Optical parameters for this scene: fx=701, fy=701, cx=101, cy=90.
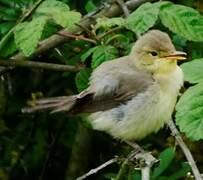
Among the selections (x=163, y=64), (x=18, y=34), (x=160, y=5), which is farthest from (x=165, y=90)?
(x=18, y=34)

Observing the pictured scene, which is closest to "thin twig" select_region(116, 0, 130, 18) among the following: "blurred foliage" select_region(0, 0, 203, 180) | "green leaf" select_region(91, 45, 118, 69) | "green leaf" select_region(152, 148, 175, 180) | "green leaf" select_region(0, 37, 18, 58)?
"blurred foliage" select_region(0, 0, 203, 180)

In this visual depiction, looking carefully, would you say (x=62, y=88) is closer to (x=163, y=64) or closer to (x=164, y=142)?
(x=164, y=142)

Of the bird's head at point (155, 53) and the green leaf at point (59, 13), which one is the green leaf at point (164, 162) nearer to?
the bird's head at point (155, 53)

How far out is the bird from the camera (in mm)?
3707

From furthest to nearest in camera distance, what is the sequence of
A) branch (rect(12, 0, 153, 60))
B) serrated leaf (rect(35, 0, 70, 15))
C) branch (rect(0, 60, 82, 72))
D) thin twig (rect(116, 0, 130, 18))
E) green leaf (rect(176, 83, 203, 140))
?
branch (rect(12, 0, 153, 60))
branch (rect(0, 60, 82, 72))
thin twig (rect(116, 0, 130, 18))
serrated leaf (rect(35, 0, 70, 15))
green leaf (rect(176, 83, 203, 140))

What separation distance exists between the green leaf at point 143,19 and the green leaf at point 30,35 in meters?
0.43

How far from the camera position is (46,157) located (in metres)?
5.38

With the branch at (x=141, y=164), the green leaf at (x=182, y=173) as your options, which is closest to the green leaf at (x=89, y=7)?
the green leaf at (x=182, y=173)

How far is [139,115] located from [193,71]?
856mm

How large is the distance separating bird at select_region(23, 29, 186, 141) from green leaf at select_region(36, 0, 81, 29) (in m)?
0.37

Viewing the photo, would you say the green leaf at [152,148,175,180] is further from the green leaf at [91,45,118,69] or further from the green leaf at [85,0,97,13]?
the green leaf at [85,0,97,13]

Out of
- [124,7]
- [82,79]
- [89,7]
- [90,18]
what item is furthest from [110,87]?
[89,7]

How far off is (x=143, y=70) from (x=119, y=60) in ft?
0.56

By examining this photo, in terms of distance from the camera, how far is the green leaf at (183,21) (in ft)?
11.4
